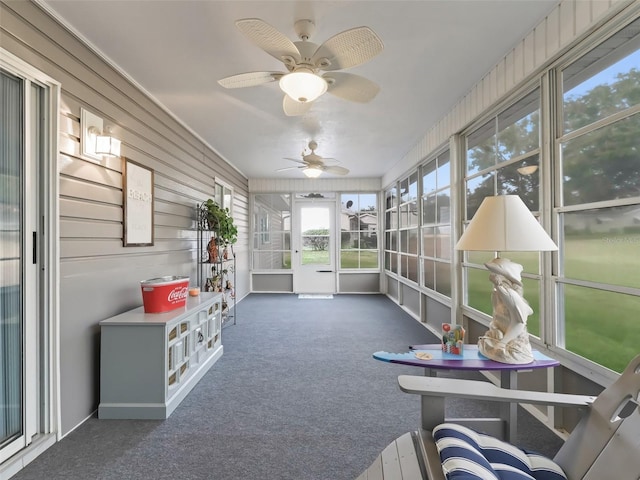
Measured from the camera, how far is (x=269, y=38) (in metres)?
1.77

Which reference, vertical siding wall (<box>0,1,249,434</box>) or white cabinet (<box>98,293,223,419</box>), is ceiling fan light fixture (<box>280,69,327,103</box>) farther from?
white cabinet (<box>98,293,223,419</box>)

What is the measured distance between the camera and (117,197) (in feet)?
8.81

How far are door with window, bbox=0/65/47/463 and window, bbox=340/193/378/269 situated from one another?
605 cm

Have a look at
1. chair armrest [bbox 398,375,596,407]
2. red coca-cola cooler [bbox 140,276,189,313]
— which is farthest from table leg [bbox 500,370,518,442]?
red coca-cola cooler [bbox 140,276,189,313]

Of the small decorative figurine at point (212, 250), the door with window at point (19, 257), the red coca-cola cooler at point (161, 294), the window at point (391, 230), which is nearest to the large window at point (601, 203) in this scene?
the red coca-cola cooler at point (161, 294)

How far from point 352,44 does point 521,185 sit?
1.68m

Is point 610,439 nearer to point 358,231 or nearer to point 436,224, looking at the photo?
point 436,224

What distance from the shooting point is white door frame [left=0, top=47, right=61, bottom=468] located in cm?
191

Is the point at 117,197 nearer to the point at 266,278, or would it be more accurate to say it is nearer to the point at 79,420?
the point at 79,420

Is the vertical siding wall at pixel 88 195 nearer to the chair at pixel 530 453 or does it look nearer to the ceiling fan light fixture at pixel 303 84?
the ceiling fan light fixture at pixel 303 84

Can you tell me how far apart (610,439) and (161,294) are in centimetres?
268

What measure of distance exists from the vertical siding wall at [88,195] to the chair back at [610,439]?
2.68m

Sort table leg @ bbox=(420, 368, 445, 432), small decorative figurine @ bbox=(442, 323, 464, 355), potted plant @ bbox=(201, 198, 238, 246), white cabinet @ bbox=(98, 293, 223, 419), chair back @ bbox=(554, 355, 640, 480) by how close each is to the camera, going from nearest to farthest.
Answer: chair back @ bbox=(554, 355, 640, 480), table leg @ bbox=(420, 368, 445, 432), small decorative figurine @ bbox=(442, 323, 464, 355), white cabinet @ bbox=(98, 293, 223, 419), potted plant @ bbox=(201, 198, 238, 246)

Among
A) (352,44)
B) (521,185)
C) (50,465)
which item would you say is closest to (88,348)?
(50,465)
